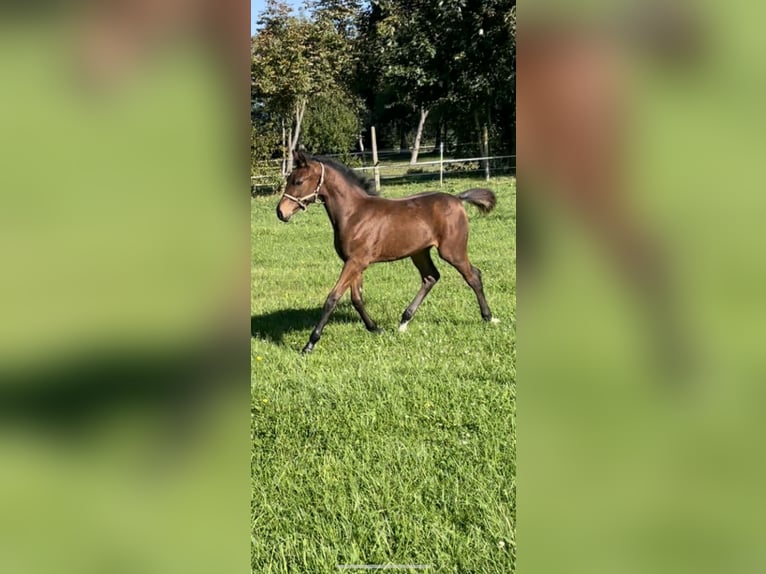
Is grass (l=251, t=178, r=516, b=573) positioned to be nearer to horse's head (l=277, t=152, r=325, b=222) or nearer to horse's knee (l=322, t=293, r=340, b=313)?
horse's knee (l=322, t=293, r=340, b=313)

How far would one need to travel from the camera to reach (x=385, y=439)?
313 cm

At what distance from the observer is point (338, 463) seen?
288 centimetres

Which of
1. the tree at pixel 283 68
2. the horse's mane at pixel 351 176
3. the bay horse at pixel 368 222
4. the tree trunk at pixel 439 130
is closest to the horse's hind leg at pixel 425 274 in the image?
the bay horse at pixel 368 222

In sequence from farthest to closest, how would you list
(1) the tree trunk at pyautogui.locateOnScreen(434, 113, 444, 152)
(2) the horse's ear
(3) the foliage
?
(1) the tree trunk at pyautogui.locateOnScreen(434, 113, 444, 152), (3) the foliage, (2) the horse's ear

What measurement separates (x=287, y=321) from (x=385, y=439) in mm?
3090

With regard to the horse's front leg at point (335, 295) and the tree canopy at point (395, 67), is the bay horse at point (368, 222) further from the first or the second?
the tree canopy at point (395, 67)

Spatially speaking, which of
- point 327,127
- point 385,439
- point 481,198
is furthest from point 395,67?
point 385,439

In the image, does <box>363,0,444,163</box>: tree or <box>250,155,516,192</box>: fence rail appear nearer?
<box>250,155,516,192</box>: fence rail

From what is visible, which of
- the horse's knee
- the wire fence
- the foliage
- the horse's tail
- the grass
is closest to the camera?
the grass

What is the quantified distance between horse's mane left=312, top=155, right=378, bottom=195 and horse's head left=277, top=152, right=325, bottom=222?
0.39ft

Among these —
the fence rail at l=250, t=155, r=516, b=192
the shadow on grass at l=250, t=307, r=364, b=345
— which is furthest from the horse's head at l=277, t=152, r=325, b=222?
the fence rail at l=250, t=155, r=516, b=192

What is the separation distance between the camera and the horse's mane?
561 cm
